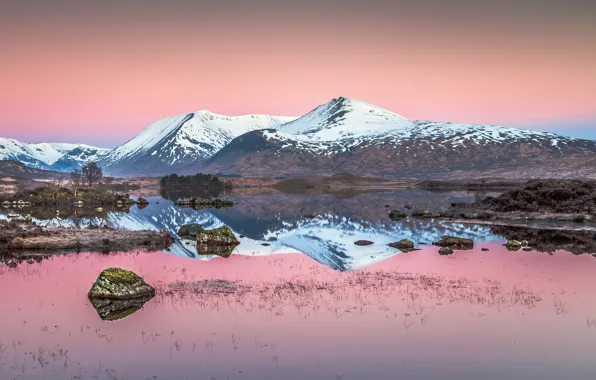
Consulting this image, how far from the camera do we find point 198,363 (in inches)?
633

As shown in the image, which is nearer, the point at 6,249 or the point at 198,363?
the point at 198,363

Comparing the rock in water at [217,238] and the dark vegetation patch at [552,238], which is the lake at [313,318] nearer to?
the dark vegetation patch at [552,238]

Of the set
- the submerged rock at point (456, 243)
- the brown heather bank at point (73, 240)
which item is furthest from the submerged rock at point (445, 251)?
the brown heather bank at point (73, 240)

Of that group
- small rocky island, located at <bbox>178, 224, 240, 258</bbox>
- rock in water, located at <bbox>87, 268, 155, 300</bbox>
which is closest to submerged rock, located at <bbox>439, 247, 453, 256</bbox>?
small rocky island, located at <bbox>178, 224, 240, 258</bbox>

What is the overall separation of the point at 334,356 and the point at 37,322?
10962 mm

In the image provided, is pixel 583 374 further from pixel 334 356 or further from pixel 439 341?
pixel 334 356

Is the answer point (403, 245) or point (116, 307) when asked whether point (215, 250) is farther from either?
point (116, 307)

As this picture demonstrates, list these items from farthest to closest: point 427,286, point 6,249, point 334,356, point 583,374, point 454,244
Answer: point 454,244
point 6,249
point 427,286
point 334,356
point 583,374

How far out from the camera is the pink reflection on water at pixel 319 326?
52.0 ft

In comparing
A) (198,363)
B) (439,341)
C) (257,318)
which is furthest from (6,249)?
(439,341)

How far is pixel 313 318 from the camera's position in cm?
2094

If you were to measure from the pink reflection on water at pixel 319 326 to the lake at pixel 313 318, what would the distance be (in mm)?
65

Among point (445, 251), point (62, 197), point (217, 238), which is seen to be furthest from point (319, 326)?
point (62, 197)

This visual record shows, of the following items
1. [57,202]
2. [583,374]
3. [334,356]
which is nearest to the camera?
[583,374]
